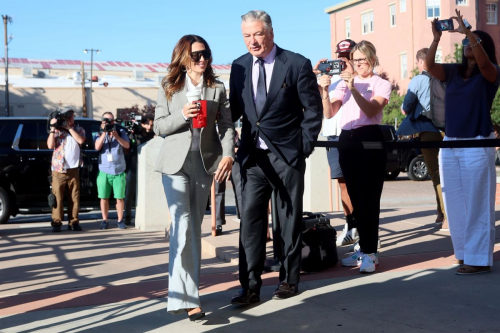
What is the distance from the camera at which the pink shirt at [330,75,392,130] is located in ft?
21.2

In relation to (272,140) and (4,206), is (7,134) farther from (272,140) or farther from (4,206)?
(272,140)

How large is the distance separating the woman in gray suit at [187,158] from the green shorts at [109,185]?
619 cm

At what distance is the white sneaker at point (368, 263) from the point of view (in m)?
6.27

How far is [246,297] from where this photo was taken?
5.29 m

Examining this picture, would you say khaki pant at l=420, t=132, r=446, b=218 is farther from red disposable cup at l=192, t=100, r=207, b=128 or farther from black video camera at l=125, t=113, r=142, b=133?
black video camera at l=125, t=113, r=142, b=133

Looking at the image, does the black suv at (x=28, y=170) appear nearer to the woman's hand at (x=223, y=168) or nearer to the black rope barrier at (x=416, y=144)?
the black rope barrier at (x=416, y=144)

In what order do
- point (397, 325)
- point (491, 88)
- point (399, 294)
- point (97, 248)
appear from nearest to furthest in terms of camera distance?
point (397, 325) → point (399, 294) → point (491, 88) → point (97, 248)

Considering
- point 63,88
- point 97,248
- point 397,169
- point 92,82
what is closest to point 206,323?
point 97,248

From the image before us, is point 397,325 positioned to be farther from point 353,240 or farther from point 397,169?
point 397,169

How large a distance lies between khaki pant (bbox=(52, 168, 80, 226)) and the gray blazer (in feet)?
19.7

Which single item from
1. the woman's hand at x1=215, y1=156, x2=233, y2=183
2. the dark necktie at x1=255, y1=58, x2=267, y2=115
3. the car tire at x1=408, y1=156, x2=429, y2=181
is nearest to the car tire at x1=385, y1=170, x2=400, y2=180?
the car tire at x1=408, y1=156, x2=429, y2=181

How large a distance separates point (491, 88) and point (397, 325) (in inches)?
100

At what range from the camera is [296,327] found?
15.1 feet

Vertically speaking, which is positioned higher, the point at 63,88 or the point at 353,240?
the point at 63,88
